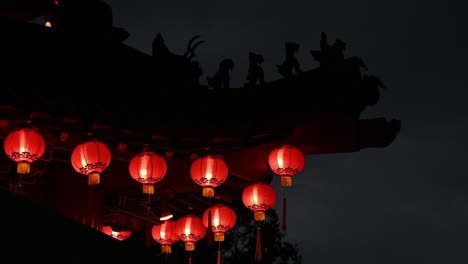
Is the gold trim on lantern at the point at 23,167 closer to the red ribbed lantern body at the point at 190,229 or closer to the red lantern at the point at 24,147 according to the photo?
the red lantern at the point at 24,147

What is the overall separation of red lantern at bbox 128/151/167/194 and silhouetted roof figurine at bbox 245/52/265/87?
1.35 m

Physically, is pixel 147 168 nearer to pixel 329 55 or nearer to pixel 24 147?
pixel 24 147

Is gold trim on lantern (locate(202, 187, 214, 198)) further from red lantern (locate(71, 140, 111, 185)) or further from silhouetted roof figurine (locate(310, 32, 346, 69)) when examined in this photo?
silhouetted roof figurine (locate(310, 32, 346, 69))

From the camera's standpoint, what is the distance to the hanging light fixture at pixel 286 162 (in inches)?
353

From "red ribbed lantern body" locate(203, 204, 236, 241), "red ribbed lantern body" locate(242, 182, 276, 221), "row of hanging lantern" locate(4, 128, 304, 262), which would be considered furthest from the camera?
"red ribbed lantern body" locate(203, 204, 236, 241)

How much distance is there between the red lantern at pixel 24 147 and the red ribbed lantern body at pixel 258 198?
8.98ft

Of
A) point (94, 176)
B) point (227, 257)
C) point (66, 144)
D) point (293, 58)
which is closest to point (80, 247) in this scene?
point (94, 176)

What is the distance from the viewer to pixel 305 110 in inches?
344

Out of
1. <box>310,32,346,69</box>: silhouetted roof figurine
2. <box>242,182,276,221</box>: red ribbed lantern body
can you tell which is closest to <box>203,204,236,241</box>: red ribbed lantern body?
<box>242,182,276,221</box>: red ribbed lantern body

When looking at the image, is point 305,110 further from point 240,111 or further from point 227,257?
point 227,257

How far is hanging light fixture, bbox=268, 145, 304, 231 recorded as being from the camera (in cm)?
898

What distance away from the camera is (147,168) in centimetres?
850

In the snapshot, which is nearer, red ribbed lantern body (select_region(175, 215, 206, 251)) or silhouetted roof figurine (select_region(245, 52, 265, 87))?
silhouetted roof figurine (select_region(245, 52, 265, 87))

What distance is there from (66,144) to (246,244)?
13531 millimetres
